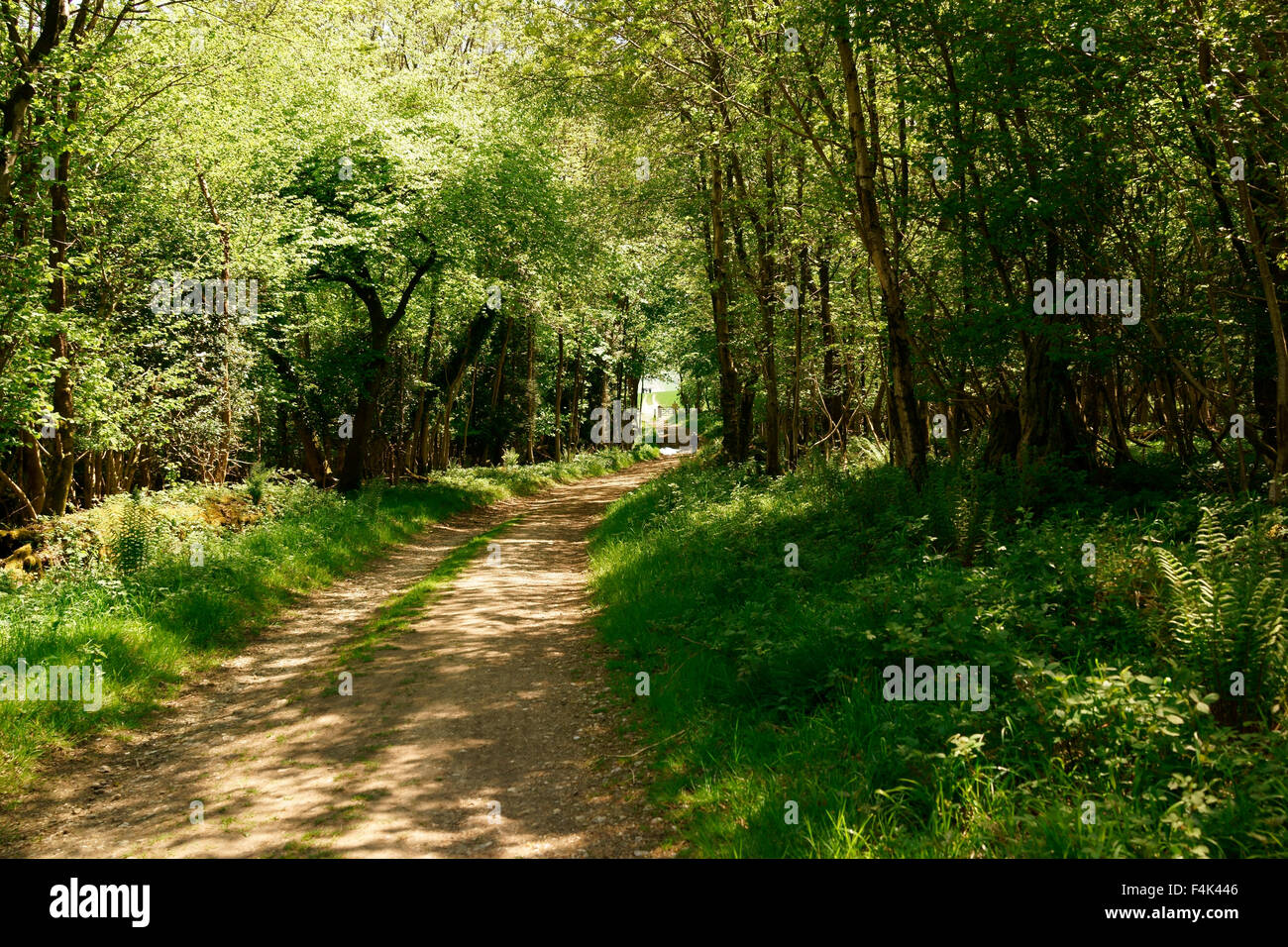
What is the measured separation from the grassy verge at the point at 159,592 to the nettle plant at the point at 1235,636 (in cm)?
796

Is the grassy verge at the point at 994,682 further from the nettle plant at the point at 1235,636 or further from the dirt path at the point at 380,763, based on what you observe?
the dirt path at the point at 380,763

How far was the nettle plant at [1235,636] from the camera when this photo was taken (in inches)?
171

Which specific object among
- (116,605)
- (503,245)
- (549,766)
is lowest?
(549,766)

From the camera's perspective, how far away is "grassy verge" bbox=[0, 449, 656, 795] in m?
6.84

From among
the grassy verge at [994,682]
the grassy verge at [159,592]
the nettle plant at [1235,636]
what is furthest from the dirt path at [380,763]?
the nettle plant at [1235,636]

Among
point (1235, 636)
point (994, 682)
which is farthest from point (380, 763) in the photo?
point (1235, 636)

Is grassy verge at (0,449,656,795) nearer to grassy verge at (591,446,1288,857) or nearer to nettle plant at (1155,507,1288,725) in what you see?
grassy verge at (591,446,1288,857)

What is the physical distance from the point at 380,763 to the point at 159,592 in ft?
17.9
